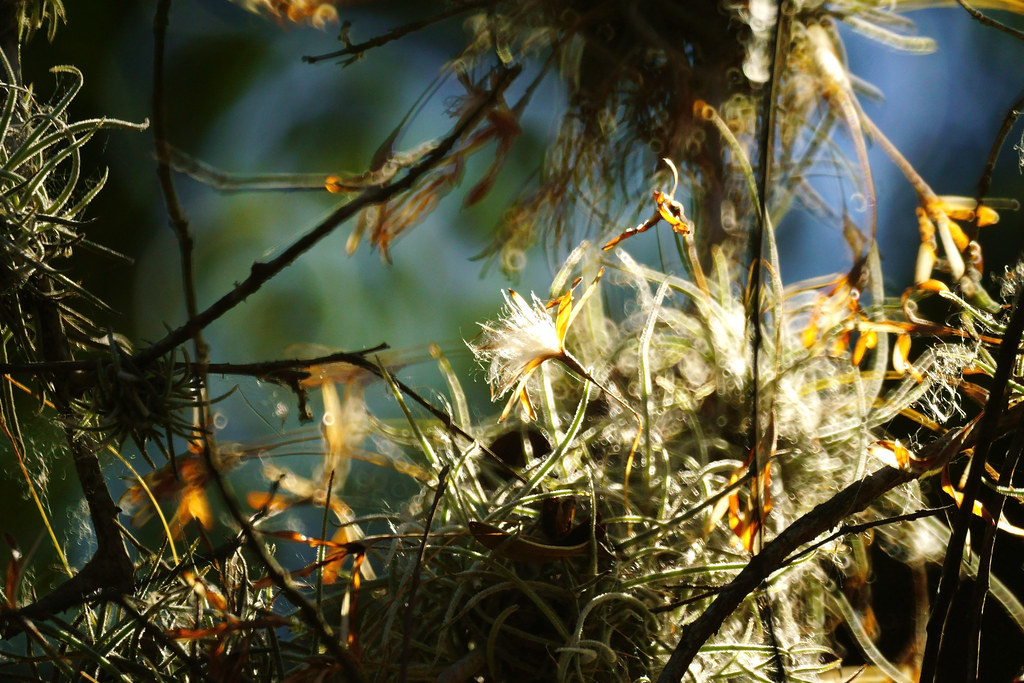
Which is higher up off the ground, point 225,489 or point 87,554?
point 225,489

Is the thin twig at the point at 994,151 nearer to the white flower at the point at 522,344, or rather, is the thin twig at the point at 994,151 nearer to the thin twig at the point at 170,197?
the white flower at the point at 522,344

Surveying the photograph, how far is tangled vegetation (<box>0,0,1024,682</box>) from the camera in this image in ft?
0.86

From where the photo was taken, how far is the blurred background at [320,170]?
425 millimetres

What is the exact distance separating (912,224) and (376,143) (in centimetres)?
38

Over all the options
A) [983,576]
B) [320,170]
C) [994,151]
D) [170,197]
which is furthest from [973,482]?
[320,170]

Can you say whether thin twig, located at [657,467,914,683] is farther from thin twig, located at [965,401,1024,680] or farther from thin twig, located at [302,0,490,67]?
thin twig, located at [302,0,490,67]

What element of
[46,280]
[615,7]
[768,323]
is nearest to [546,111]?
[615,7]

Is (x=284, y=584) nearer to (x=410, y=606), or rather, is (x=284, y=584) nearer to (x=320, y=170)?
(x=410, y=606)

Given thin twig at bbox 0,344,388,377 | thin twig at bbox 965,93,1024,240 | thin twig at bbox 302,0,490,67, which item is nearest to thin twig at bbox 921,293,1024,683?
thin twig at bbox 965,93,1024,240

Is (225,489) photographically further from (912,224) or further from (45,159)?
(912,224)

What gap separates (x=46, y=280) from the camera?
11.9 inches

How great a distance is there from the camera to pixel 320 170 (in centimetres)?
59

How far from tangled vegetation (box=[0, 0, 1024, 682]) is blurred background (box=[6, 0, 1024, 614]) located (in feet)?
0.06

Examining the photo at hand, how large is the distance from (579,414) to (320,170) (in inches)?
15.1
